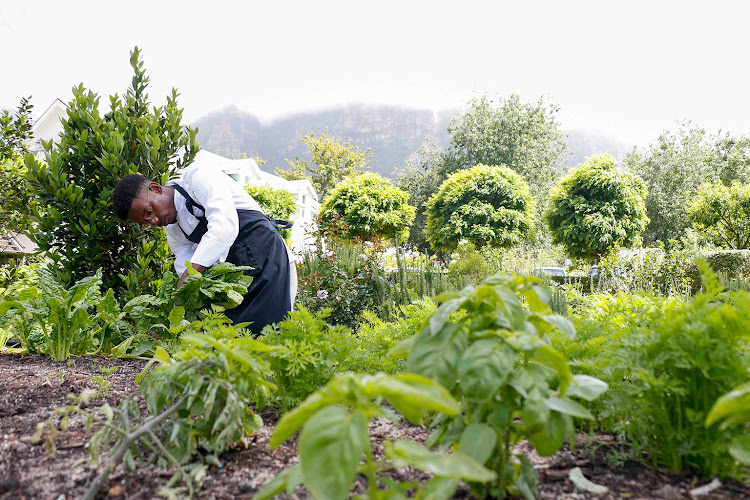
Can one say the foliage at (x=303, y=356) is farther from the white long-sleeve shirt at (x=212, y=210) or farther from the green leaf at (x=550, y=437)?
the white long-sleeve shirt at (x=212, y=210)

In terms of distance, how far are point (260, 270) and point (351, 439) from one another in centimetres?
263

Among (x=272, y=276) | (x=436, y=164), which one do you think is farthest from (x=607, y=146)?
(x=272, y=276)

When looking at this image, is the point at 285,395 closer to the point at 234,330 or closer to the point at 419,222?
the point at 234,330

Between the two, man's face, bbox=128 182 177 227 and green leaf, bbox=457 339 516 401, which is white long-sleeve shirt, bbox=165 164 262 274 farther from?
green leaf, bbox=457 339 516 401

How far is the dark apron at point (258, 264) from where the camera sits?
10.3ft

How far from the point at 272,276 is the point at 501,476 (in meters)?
2.43

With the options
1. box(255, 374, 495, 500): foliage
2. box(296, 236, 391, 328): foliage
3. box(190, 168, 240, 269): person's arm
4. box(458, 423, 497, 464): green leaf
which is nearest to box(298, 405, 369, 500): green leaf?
box(255, 374, 495, 500): foliage

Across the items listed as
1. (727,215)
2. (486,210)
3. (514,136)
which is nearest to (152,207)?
(486,210)

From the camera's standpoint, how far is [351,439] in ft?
2.29

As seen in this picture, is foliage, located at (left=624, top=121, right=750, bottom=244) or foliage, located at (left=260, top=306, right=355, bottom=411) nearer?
foliage, located at (left=260, top=306, right=355, bottom=411)

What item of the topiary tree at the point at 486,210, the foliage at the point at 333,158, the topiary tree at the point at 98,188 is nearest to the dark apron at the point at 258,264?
the topiary tree at the point at 98,188

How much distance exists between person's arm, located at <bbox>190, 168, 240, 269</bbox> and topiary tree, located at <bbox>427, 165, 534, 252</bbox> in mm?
15556

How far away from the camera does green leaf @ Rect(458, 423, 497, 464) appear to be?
85 cm

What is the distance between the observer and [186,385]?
1339 millimetres
